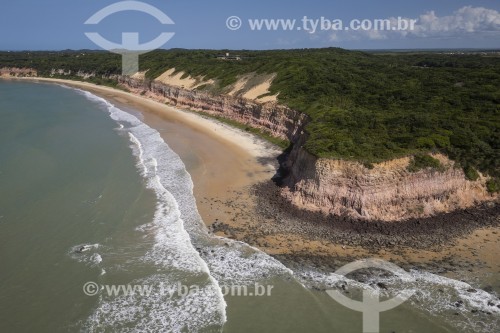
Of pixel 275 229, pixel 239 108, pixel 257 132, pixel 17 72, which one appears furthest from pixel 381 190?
pixel 17 72

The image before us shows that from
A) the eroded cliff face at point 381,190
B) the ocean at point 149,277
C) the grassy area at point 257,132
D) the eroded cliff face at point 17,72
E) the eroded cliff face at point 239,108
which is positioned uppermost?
the eroded cliff face at point 17,72

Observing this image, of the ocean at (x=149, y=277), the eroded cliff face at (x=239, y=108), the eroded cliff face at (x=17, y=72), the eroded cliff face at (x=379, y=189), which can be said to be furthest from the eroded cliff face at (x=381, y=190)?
the eroded cliff face at (x=17, y=72)

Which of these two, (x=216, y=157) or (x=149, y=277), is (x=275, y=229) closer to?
(x=149, y=277)

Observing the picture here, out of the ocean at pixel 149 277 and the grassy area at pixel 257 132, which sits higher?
the grassy area at pixel 257 132

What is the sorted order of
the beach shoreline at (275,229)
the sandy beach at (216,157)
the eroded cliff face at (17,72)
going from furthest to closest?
the eroded cliff face at (17,72)
the sandy beach at (216,157)
the beach shoreline at (275,229)

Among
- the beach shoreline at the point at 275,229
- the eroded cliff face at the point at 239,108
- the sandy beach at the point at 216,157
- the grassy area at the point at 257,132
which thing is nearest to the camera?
the beach shoreline at the point at 275,229

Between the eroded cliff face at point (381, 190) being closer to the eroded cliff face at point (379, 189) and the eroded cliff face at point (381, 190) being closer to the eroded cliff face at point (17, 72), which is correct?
the eroded cliff face at point (379, 189)

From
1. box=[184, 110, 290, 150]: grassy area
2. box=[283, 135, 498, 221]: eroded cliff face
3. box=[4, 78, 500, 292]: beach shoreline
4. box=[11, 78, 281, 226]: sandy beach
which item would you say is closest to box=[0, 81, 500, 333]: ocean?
box=[4, 78, 500, 292]: beach shoreline
